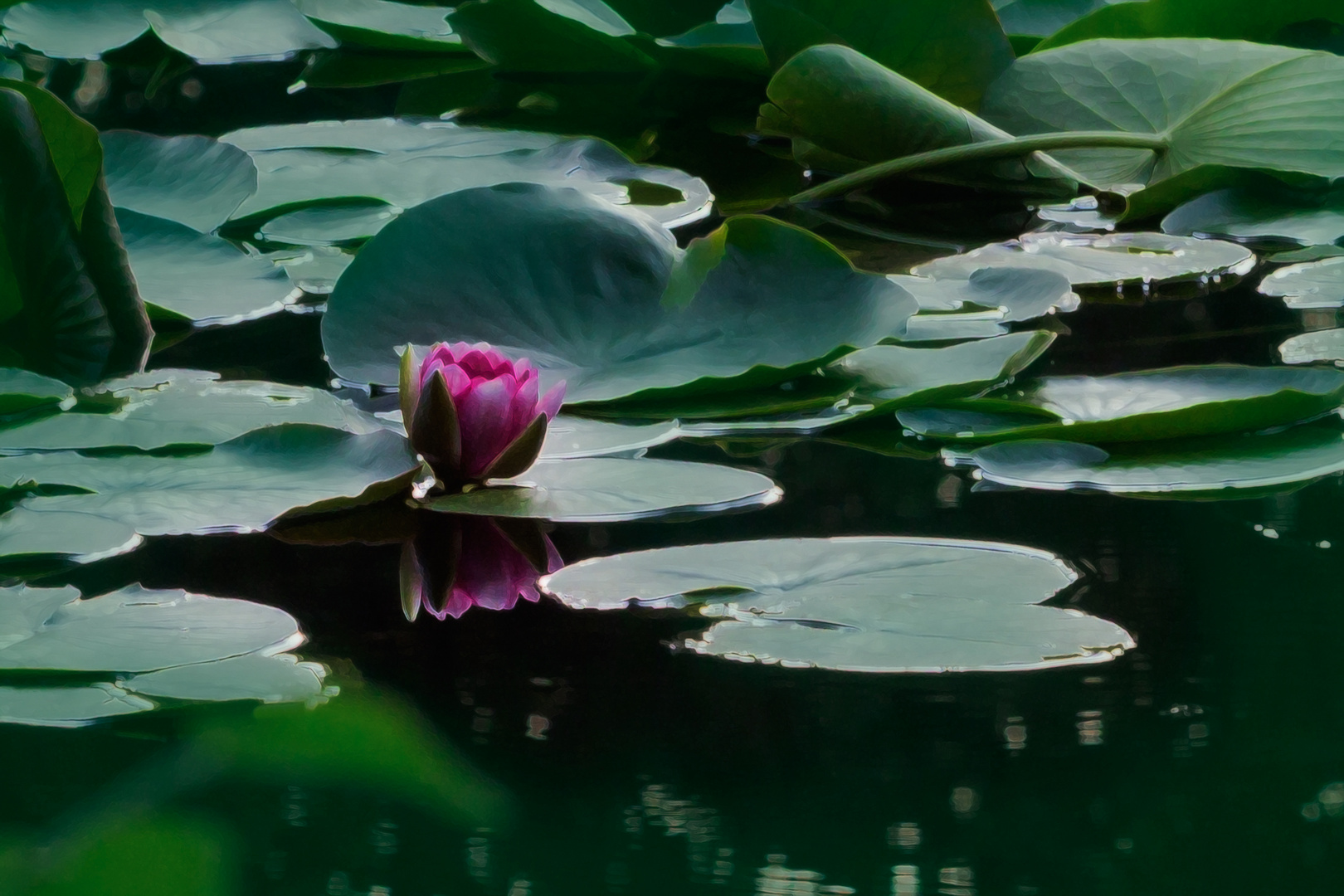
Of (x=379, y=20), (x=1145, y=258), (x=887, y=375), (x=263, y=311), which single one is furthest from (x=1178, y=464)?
(x=379, y=20)

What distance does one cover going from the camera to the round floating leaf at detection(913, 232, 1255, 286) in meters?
1.27

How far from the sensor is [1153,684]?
62 centimetres

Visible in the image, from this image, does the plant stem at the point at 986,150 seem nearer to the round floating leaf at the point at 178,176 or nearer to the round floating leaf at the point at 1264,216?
the round floating leaf at the point at 1264,216

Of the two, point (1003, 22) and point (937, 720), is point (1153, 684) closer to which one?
point (937, 720)

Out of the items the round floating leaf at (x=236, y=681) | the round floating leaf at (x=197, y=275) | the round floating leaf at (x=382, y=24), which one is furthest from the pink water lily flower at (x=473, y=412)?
the round floating leaf at (x=382, y=24)

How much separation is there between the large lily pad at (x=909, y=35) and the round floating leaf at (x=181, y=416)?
2.98 ft

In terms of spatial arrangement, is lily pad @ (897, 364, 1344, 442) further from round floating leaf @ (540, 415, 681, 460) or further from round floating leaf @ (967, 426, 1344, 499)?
round floating leaf @ (540, 415, 681, 460)

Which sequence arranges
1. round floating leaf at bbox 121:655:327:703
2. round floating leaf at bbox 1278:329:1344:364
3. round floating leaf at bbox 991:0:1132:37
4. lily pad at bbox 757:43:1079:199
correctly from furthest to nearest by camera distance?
1. round floating leaf at bbox 991:0:1132:37
2. lily pad at bbox 757:43:1079:199
3. round floating leaf at bbox 1278:329:1344:364
4. round floating leaf at bbox 121:655:327:703

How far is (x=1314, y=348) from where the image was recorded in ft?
3.54

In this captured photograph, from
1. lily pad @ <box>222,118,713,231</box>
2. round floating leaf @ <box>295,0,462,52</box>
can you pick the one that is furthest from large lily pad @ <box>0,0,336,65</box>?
lily pad @ <box>222,118,713,231</box>

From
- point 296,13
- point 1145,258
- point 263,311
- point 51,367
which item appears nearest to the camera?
point 51,367

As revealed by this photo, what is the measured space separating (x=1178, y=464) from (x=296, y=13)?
1.99 m

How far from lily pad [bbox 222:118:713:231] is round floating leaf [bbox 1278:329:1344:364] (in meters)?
0.61

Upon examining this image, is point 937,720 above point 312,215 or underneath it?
above
